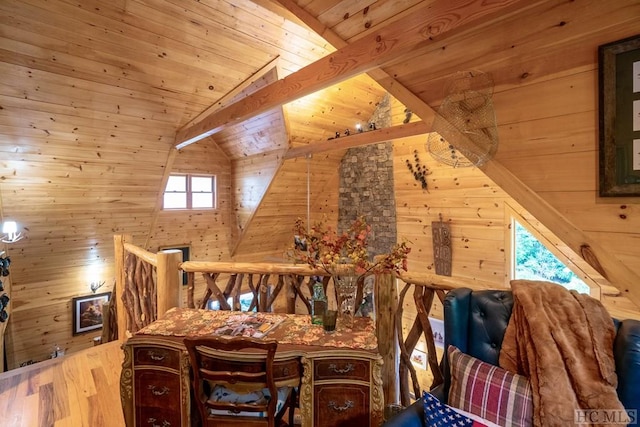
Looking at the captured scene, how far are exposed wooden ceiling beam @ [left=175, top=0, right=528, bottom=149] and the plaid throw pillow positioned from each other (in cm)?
161

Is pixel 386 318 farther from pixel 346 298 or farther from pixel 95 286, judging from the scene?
pixel 95 286

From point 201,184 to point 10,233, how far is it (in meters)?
3.06

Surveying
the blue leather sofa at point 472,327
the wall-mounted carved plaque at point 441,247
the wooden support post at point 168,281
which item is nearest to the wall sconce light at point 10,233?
the wooden support post at point 168,281

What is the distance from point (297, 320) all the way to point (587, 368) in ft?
4.69

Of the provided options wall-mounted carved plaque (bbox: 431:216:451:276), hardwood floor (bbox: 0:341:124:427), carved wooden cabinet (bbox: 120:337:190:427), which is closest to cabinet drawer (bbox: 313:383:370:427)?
carved wooden cabinet (bbox: 120:337:190:427)

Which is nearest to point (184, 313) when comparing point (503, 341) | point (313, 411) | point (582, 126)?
point (313, 411)

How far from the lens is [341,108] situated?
5.56 m

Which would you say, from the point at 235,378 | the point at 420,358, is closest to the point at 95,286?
the point at 235,378

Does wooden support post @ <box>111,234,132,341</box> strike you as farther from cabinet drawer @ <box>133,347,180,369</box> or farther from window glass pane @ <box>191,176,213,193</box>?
window glass pane @ <box>191,176,213,193</box>

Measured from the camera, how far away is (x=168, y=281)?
2445 millimetres

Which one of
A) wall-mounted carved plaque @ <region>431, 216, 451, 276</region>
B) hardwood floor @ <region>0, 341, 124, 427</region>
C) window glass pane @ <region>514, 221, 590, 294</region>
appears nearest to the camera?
hardwood floor @ <region>0, 341, 124, 427</region>

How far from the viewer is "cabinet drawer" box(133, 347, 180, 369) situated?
5.73 ft

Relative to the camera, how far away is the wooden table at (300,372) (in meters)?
1.63

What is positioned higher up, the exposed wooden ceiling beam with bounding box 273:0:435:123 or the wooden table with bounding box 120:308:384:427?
the exposed wooden ceiling beam with bounding box 273:0:435:123
